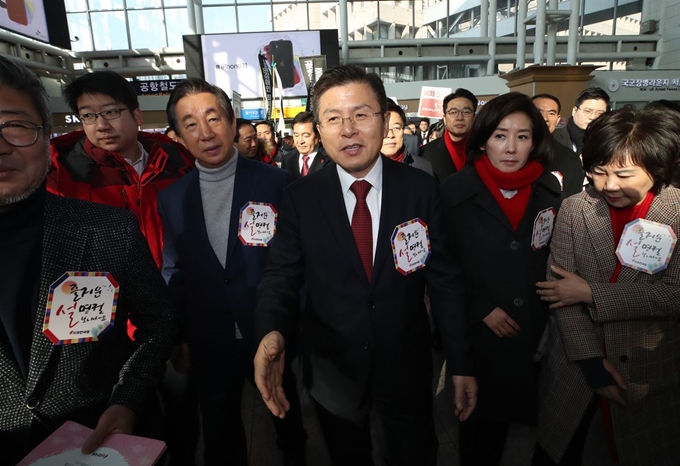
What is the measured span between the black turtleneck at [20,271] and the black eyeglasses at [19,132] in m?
0.12

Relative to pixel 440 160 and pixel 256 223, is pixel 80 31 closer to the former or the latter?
pixel 440 160

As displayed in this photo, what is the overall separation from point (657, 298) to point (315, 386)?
3.96ft

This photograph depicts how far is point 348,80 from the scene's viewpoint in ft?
4.23

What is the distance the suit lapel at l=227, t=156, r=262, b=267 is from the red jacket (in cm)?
49

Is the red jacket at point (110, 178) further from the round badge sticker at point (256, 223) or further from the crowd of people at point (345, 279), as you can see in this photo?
the round badge sticker at point (256, 223)

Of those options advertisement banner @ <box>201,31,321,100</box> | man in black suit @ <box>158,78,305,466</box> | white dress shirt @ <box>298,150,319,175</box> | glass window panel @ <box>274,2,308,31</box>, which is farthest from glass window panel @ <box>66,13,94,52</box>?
man in black suit @ <box>158,78,305,466</box>

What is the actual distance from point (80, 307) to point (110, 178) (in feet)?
3.50

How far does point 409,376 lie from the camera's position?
1.38 metres

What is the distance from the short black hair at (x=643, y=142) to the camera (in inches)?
50.2

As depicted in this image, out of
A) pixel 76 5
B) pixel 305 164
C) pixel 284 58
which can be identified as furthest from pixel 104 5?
pixel 305 164

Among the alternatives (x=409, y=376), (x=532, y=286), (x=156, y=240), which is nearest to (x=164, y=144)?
(x=156, y=240)

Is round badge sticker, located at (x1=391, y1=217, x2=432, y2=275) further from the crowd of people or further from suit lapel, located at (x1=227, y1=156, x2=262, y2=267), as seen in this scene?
suit lapel, located at (x1=227, y1=156, x2=262, y2=267)

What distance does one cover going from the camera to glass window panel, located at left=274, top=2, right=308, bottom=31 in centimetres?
1504

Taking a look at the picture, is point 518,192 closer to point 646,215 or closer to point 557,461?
point 646,215
